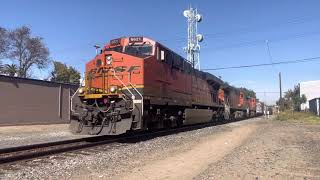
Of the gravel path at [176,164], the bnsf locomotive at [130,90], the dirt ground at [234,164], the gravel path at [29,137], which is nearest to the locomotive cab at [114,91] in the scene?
the bnsf locomotive at [130,90]

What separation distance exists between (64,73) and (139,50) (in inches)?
2357

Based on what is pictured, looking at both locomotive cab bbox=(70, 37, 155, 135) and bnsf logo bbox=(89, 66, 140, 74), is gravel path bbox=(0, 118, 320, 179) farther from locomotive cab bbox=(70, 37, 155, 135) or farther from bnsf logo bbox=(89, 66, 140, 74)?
bnsf logo bbox=(89, 66, 140, 74)

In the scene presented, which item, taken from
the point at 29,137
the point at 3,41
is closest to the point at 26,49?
the point at 3,41

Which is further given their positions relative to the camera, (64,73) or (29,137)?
(64,73)

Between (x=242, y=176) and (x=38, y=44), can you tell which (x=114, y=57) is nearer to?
(x=242, y=176)

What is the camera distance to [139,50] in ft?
61.0

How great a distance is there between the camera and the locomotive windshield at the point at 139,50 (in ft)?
60.6

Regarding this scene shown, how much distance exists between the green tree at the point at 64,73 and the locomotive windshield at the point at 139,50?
5656 centimetres

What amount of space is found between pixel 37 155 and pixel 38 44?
6710cm

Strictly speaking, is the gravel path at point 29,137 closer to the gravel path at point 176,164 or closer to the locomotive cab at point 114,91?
the locomotive cab at point 114,91

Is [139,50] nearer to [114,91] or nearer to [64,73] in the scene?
[114,91]

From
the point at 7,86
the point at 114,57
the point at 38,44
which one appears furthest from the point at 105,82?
the point at 38,44

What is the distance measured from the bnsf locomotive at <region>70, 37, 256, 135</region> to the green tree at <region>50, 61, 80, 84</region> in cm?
5453

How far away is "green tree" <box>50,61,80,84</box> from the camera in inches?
2939
